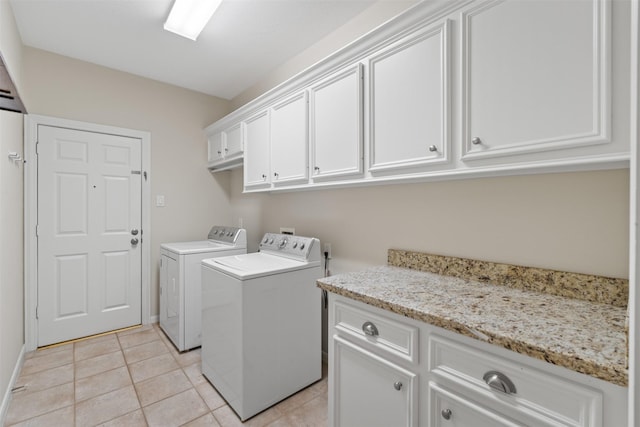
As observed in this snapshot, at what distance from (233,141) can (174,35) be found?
3.07 ft

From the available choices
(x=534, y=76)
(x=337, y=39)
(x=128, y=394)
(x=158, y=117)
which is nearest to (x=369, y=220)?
(x=534, y=76)

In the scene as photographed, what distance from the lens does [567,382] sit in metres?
0.72

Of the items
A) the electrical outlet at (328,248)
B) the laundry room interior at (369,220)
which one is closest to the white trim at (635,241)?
the laundry room interior at (369,220)

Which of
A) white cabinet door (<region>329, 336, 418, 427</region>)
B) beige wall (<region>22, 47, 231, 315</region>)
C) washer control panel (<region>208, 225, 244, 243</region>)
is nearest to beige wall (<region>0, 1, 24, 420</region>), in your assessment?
beige wall (<region>22, 47, 231, 315</region>)

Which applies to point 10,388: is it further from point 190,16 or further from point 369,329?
point 190,16

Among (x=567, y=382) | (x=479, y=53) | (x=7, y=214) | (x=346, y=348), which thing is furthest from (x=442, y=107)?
(x=7, y=214)

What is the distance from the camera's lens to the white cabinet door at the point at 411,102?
1244 mm

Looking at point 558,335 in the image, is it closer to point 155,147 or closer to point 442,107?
point 442,107

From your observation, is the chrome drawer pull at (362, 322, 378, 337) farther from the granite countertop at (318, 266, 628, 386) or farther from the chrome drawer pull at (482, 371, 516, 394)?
the chrome drawer pull at (482, 371, 516, 394)

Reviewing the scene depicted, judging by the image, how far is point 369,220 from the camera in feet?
6.47

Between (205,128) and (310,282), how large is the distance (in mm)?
2297

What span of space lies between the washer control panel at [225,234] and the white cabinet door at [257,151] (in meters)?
0.54

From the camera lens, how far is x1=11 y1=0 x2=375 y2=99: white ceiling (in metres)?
1.91

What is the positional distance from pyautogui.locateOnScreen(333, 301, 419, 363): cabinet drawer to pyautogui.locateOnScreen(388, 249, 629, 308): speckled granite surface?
58cm
